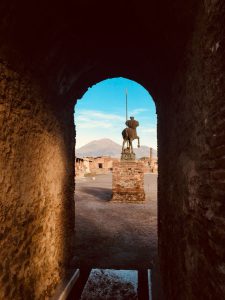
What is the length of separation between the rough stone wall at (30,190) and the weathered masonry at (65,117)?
0.04 ft

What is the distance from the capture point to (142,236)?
6672mm

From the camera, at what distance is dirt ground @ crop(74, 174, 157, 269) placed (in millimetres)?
5152

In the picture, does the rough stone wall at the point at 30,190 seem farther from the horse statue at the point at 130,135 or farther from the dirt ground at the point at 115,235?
the horse statue at the point at 130,135

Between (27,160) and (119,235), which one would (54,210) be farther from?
(119,235)

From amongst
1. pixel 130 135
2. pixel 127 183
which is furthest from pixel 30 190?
pixel 130 135

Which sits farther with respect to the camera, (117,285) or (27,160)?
(117,285)

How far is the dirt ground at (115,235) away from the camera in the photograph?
515cm

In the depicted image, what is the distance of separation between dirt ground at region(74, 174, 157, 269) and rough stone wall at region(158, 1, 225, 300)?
2.51m

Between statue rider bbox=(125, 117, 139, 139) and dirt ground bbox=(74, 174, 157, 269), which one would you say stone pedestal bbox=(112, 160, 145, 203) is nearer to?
dirt ground bbox=(74, 174, 157, 269)

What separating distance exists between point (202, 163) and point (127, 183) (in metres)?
9.39

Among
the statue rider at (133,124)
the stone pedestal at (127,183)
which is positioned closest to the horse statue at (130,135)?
the statue rider at (133,124)

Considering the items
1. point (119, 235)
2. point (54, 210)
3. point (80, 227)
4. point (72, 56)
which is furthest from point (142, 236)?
point (72, 56)

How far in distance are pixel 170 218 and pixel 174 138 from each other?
1.00 meters

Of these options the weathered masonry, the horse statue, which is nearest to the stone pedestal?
the horse statue
